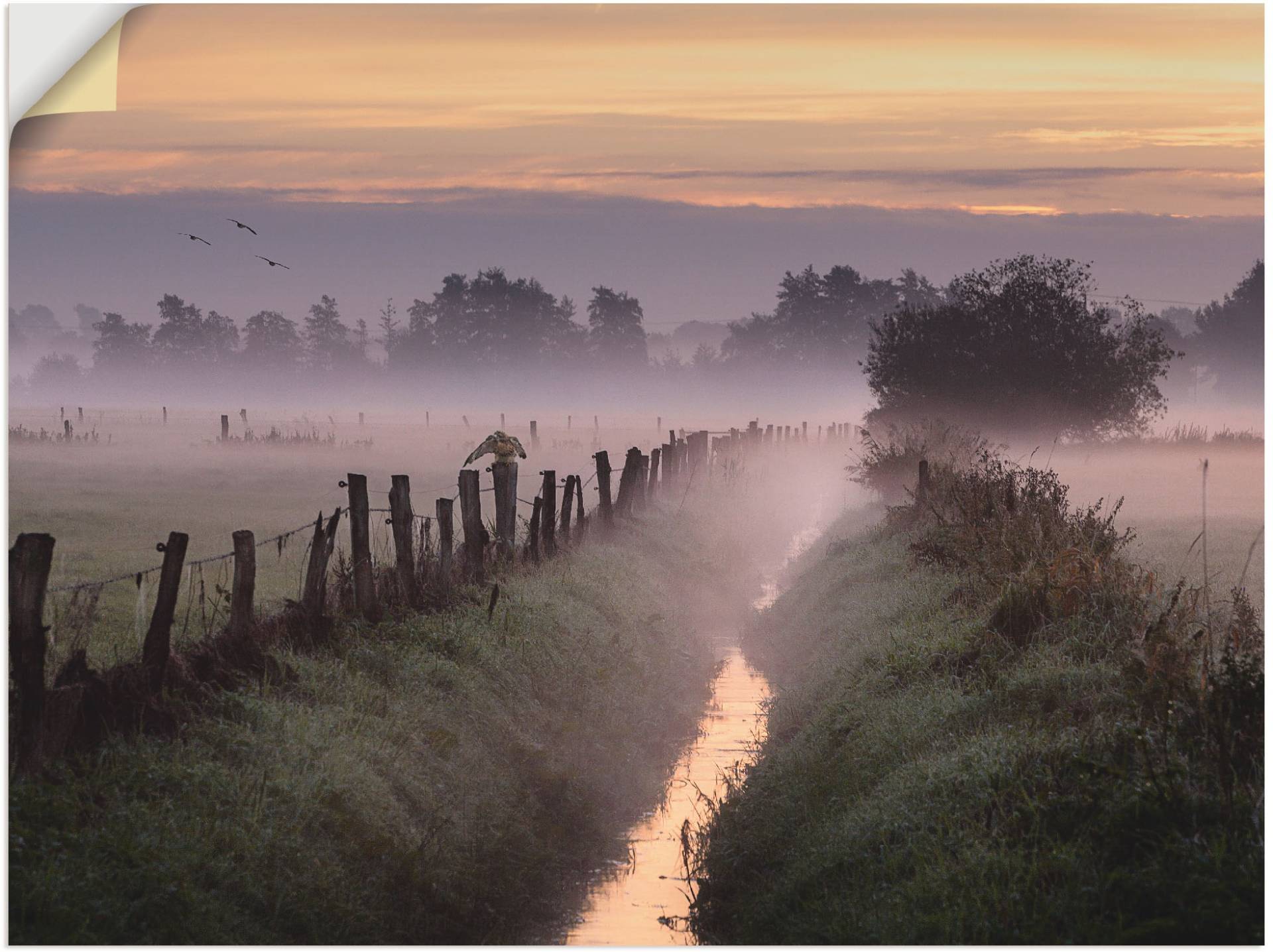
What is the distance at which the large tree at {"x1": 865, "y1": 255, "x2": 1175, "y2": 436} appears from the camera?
4253cm

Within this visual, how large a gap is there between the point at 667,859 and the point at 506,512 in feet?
22.4

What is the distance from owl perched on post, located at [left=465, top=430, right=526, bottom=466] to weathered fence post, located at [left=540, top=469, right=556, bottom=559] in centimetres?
58

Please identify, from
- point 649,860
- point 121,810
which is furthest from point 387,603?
point 121,810

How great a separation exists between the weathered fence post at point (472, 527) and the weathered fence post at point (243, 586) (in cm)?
509

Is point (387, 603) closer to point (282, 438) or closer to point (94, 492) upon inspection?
Result: point (94, 492)

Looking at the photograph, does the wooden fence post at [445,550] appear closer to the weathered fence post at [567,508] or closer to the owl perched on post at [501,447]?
the owl perched on post at [501,447]

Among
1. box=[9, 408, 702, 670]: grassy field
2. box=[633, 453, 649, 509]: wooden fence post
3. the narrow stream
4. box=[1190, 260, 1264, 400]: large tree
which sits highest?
box=[1190, 260, 1264, 400]: large tree

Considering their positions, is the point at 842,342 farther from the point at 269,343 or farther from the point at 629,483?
the point at 629,483

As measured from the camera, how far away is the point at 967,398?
44125 mm

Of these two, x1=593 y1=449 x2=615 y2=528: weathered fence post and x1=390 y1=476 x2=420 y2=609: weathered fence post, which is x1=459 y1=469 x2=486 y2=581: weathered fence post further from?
x1=593 y1=449 x2=615 y2=528: weathered fence post

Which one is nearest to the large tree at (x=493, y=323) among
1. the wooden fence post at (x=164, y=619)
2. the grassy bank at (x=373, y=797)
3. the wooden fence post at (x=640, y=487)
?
the wooden fence post at (x=640, y=487)

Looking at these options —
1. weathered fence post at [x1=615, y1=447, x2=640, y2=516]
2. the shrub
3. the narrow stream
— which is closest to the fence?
the narrow stream

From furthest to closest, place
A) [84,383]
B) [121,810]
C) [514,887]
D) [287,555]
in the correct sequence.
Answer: [84,383], [287,555], [514,887], [121,810]

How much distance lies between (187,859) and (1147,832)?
5215 mm
